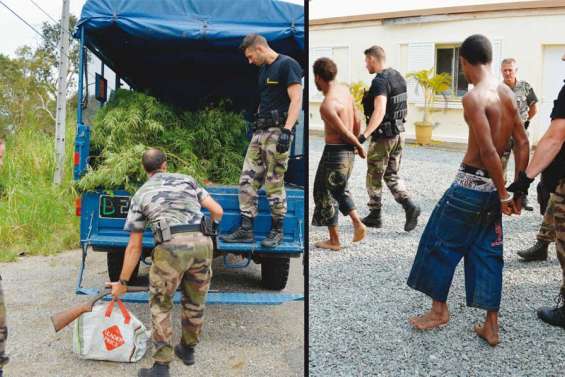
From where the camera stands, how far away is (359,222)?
1.80 m

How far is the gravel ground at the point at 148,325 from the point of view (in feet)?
7.23

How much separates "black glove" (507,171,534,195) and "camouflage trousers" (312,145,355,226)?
409 millimetres

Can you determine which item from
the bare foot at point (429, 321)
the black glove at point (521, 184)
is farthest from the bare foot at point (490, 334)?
the black glove at point (521, 184)

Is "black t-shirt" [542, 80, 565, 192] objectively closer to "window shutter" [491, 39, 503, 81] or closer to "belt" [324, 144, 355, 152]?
"window shutter" [491, 39, 503, 81]

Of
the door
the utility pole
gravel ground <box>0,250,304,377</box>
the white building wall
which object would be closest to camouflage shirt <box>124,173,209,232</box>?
gravel ground <box>0,250,304,377</box>

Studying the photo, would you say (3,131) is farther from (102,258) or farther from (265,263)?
(265,263)

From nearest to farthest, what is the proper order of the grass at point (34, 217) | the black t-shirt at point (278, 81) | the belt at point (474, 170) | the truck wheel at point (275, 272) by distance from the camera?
1. the belt at point (474, 170)
2. the black t-shirt at point (278, 81)
3. the truck wheel at point (275, 272)
4. the grass at point (34, 217)

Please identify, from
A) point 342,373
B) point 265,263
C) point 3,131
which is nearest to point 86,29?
point 265,263

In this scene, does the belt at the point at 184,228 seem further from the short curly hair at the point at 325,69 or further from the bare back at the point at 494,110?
the bare back at the point at 494,110

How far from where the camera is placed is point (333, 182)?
166 cm

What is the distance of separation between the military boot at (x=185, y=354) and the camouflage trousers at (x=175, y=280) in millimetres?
20

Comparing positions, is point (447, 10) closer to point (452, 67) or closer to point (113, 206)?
point (452, 67)

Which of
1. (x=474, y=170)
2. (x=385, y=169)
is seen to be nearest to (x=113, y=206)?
(x=385, y=169)

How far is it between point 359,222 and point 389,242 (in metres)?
0.11
